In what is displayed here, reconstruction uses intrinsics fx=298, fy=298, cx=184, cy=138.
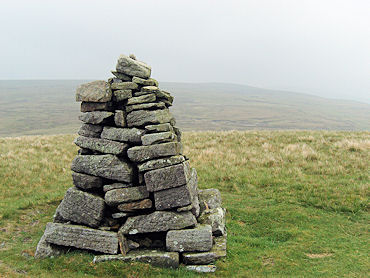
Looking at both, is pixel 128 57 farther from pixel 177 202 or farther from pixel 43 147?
pixel 43 147

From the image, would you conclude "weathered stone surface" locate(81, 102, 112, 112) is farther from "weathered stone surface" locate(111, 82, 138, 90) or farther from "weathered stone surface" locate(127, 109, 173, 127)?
"weathered stone surface" locate(127, 109, 173, 127)

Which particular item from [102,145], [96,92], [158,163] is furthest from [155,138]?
[96,92]

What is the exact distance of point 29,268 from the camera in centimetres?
1042

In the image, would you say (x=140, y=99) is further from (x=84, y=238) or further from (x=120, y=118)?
(x=84, y=238)

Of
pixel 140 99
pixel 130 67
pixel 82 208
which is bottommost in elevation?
pixel 82 208

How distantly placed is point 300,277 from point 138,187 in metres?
6.86

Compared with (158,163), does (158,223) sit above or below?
below

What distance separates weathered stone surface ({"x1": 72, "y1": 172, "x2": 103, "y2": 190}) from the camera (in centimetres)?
1270

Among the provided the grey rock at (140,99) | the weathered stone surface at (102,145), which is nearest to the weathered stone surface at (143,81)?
the grey rock at (140,99)

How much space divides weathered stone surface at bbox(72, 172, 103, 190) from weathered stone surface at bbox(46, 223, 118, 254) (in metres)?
1.79

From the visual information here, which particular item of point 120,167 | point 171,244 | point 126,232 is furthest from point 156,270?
point 120,167

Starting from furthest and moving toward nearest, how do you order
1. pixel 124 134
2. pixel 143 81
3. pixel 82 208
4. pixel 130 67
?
pixel 130 67 → pixel 143 81 → pixel 124 134 → pixel 82 208

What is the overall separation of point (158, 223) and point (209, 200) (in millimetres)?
4012

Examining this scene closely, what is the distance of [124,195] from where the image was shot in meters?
12.2
